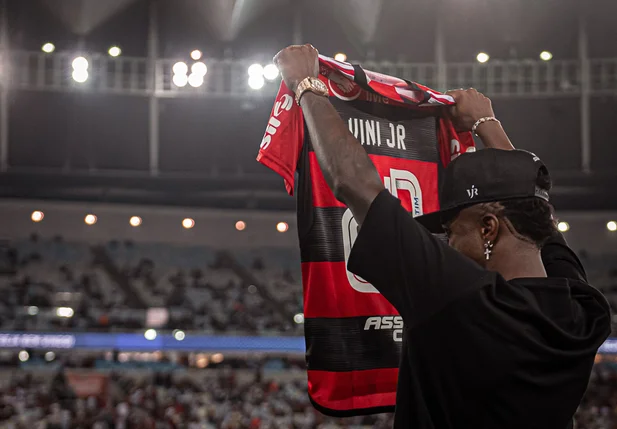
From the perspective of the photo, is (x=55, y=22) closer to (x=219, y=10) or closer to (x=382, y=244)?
(x=219, y=10)

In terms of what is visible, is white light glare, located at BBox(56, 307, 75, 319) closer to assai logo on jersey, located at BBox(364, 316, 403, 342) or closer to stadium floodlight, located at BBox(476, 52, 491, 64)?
stadium floodlight, located at BBox(476, 52, 491, 64)

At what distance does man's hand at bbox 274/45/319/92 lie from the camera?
81.9 inches

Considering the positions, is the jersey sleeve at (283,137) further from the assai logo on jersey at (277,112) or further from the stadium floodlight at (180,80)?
the stadium floodlight at (180,80)

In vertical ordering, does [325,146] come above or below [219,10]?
below

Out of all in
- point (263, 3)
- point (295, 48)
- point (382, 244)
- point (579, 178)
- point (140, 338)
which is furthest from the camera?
point (263, 3)

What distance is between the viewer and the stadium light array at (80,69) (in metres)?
19.1

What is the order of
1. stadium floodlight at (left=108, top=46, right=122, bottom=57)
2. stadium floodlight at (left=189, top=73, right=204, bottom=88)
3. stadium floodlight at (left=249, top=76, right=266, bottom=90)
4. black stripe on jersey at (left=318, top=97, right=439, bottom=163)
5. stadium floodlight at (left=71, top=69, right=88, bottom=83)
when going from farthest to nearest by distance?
stadium floodlight at (left=108, top=46, right=122, bottom=57)
stadium floodlight at (left=189, top=73, right=204, bottom=88)
stadium floodlight at (left=249, top=76, right=266, bottom=90)
stadium floodlight at (left=71, top=69, right=88, bottom=83)
black stripe on jersey at (left=318, top=97, right=439, bottom=163)

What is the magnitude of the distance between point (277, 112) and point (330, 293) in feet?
1.93

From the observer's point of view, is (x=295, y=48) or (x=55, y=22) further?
(x=55, y=22)

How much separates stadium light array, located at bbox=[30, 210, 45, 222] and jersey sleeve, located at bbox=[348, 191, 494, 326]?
20954mm

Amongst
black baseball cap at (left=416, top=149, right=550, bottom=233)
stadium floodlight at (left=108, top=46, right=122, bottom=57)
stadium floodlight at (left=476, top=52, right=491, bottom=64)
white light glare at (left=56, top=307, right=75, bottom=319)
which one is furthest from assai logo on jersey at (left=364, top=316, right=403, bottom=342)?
stadium floodlight at (left=108, top=46, right=122, bottom=57)

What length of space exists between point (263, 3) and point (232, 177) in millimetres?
4516

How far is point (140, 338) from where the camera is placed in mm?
17984

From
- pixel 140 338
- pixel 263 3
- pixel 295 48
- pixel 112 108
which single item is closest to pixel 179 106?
pixel 112 108
